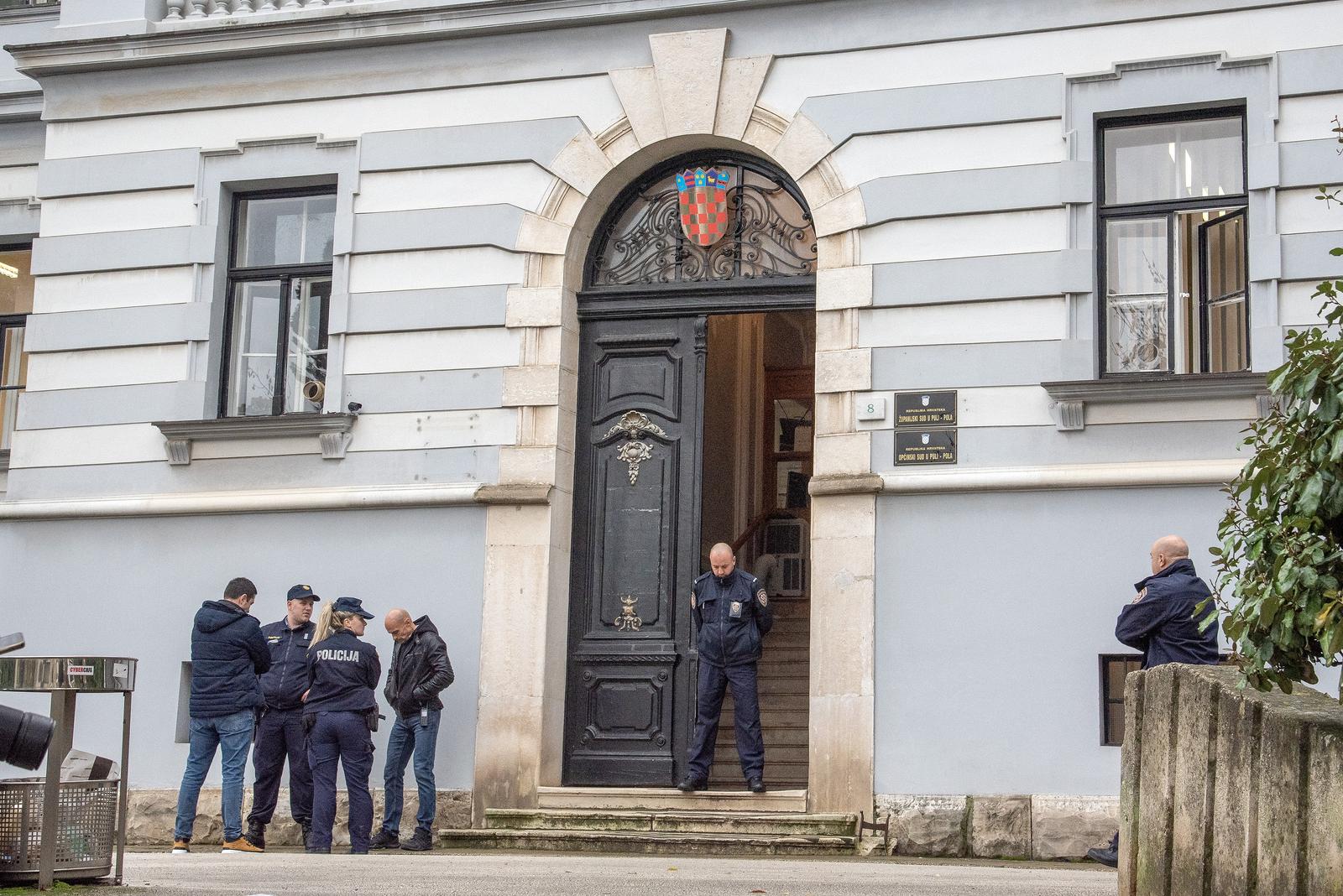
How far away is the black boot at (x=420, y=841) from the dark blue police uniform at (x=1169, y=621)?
496 cm

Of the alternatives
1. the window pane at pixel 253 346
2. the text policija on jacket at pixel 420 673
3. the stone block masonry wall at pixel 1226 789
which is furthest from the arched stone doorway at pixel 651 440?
the stone block masonry wall at pixel 1226 789

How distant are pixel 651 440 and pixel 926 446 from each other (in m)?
2.24

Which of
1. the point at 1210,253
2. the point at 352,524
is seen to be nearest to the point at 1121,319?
the point at 1210,253

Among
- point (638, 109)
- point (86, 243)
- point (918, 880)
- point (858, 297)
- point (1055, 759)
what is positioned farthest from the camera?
point (86, 243)

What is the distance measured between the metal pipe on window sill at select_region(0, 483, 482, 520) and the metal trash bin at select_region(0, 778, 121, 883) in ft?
17.6

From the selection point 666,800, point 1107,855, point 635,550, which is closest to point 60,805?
point 666,800

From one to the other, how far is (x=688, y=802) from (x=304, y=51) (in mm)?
6631

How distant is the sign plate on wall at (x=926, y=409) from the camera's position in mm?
12188

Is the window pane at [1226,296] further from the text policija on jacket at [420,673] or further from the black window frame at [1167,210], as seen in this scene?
the text policija on jacket at [420,673]

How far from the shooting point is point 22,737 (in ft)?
24.4

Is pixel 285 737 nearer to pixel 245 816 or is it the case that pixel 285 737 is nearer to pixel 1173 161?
pixel 245 816

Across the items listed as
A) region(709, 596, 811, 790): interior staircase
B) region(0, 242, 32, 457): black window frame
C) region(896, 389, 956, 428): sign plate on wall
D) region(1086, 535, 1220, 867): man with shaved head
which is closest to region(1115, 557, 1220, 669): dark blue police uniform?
region(1086, 535, 1220, 867): man with shaved head

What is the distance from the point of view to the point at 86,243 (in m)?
14.5

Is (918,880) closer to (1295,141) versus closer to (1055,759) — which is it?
(1055,759)
